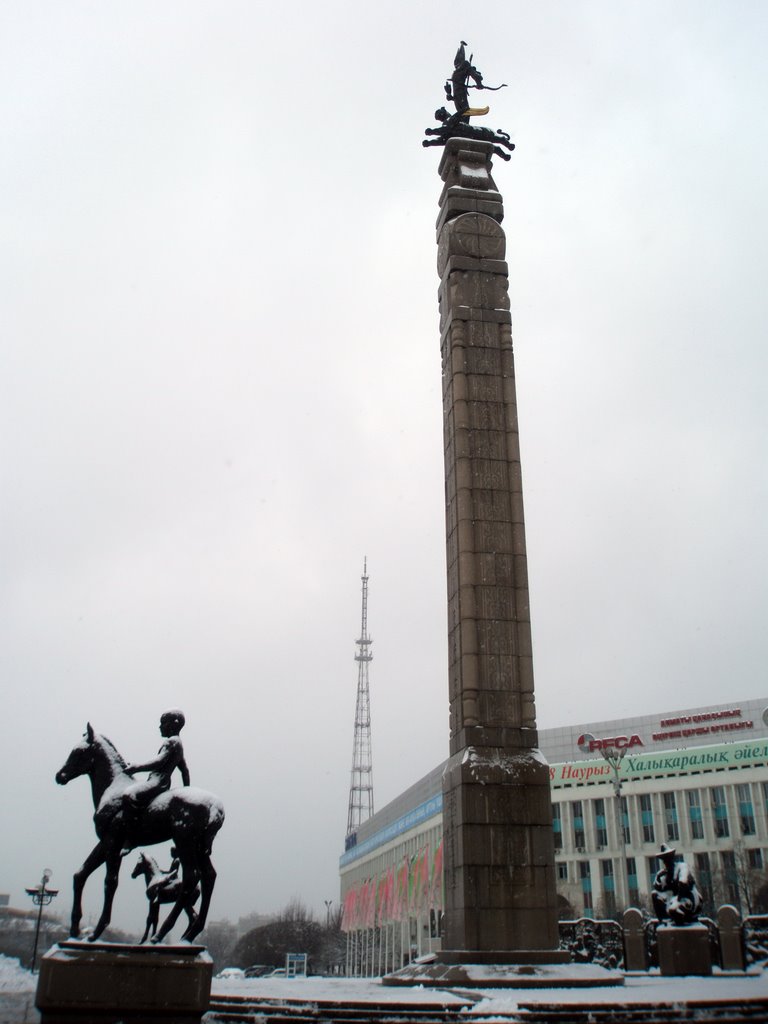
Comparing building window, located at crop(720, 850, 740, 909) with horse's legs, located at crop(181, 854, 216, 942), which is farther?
building window, located at crop(720, 850, 740, 909)

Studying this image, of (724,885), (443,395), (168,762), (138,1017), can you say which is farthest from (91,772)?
(724,885)

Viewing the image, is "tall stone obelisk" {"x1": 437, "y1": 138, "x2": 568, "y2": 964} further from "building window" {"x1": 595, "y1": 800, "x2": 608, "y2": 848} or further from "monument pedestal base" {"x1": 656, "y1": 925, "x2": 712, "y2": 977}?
"building window" {"x1": 595, "y1": 800, "x2": 608, "y2": 848}

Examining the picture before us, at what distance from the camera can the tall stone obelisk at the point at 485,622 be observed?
12938 mm

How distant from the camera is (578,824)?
64.9m

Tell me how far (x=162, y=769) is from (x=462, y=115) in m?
14.8

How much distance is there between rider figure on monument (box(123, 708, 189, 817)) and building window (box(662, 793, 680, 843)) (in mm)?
58327

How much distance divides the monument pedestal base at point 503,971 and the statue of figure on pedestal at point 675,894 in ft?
7.20

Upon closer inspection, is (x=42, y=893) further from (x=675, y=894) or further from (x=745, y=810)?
(x=745, y=810)

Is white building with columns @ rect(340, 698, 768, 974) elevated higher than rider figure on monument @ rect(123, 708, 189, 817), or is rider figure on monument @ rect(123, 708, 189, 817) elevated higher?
white building with columns @ rect(340, 698, 768, 974)

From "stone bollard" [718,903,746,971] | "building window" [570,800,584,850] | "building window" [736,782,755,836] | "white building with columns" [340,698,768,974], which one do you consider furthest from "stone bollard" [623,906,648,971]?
"building window" [570,800,584,850]

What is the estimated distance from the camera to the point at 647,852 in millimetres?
60812

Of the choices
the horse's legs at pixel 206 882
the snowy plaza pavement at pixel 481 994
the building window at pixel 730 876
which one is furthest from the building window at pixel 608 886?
the horse's legs at pixel 206 882

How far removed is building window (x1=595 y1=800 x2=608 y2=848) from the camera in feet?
208

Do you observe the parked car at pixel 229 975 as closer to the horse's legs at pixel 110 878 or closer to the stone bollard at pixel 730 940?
the horse's legs at pixel 110 878
